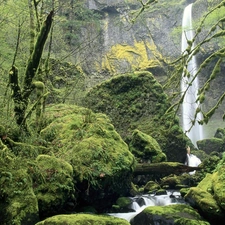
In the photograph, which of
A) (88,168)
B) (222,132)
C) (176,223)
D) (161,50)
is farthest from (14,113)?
(161,50)

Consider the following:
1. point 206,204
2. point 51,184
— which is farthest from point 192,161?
point 51,184

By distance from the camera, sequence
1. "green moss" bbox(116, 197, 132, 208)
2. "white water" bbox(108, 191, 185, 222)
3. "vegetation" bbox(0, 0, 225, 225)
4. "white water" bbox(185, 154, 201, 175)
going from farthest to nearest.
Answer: "white water" bbox(185, 154, 201, 175), "white water" bbox(108, 191, 185, 222), "green moss" bbox(116, 197, 132, 208), "vegetation" bbox(0, 0, 225, 225)

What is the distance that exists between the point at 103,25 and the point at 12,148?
23.6m

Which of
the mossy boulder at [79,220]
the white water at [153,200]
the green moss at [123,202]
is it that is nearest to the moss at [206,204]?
the white water at [153,200]

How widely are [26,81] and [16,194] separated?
8.87 ft

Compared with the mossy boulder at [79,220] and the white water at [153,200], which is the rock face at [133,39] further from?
the mossy boulder at [79,220]

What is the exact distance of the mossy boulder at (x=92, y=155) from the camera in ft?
23.6

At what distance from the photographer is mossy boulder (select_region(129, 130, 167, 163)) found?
1116cm

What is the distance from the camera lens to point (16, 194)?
5590mm

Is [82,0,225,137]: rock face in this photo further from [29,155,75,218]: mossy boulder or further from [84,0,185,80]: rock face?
[29,155,75,218]: mossy boulder

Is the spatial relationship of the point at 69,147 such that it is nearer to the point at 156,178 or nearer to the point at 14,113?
the point at 14,113

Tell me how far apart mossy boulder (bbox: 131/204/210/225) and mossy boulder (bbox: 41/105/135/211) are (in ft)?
3.54

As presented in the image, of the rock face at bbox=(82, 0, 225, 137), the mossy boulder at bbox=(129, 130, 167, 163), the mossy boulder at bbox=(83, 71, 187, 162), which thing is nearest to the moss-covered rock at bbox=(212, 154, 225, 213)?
the mossy boulder at bbox=(129, 130, 167, 163)

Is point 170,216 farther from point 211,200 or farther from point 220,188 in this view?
point 220,188
